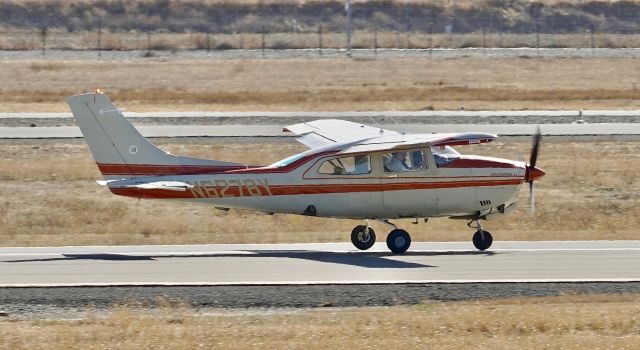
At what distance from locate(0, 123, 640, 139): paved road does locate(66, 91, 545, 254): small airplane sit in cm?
1772

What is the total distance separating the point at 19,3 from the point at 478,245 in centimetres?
8176

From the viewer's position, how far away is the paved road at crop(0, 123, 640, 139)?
1593 inches

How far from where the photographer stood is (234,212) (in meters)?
29.2

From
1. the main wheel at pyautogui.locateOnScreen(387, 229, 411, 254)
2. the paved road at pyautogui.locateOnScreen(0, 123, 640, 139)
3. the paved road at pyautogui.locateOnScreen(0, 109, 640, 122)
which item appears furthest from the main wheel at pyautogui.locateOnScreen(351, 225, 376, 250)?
the paved road at pyautogui.locateOnScreen(0, 109, 640, 122)

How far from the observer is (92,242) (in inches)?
957

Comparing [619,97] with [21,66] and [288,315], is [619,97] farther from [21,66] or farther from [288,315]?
[288,315]

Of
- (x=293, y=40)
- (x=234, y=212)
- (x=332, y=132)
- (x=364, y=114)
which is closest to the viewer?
(x=332, y=132)

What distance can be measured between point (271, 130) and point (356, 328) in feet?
88.6

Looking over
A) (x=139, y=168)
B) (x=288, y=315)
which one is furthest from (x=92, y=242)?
(x=288, y=315)

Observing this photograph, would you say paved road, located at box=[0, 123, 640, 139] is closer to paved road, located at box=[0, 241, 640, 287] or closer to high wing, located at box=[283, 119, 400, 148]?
high wing, located at box=[283, 119, 400, 148]

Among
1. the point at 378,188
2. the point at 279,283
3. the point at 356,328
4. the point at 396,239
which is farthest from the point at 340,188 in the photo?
the point at 356,328

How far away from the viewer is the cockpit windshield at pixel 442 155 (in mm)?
22500

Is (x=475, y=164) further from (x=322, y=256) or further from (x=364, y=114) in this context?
(x=364, y=114)

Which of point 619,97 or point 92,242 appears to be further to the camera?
point 619,97
